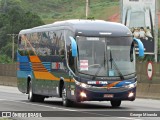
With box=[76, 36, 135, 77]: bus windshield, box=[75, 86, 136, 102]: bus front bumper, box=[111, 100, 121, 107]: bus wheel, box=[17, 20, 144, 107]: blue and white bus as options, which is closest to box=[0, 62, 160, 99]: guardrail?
box=[111, 100, 121, 107]: bus wheel

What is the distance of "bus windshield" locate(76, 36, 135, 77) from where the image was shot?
23312 millimetres

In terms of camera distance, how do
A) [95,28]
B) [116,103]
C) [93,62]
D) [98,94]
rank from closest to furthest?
1. [98,94]
2. [93,62]
3. [95,28]
4. [116,103]

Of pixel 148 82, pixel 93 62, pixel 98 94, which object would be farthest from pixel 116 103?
pixel 148 82

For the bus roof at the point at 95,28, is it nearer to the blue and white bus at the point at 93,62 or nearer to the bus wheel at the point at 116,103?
the blue and white bus at the point at 93,62

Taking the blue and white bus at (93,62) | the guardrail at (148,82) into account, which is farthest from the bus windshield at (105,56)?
the guardrail at (148,82)

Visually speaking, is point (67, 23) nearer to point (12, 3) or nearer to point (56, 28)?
point (56, 28)

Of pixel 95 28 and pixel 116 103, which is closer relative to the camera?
pixel 95 28

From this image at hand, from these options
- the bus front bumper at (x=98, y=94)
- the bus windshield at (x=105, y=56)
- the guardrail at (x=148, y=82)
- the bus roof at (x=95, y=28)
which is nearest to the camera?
the bus front bumper at (x=98, y=94)

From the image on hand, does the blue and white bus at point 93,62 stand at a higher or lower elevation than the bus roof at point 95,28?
lower

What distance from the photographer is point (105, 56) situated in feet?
77.4

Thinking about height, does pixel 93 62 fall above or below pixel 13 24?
below

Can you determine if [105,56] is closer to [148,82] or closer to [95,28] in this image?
[95,28]

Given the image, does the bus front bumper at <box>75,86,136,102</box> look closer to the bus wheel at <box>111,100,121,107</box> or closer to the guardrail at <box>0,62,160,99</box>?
the bus wheel at <box>111,100,121,107</box>

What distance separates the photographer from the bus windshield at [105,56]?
23312 millimetres
